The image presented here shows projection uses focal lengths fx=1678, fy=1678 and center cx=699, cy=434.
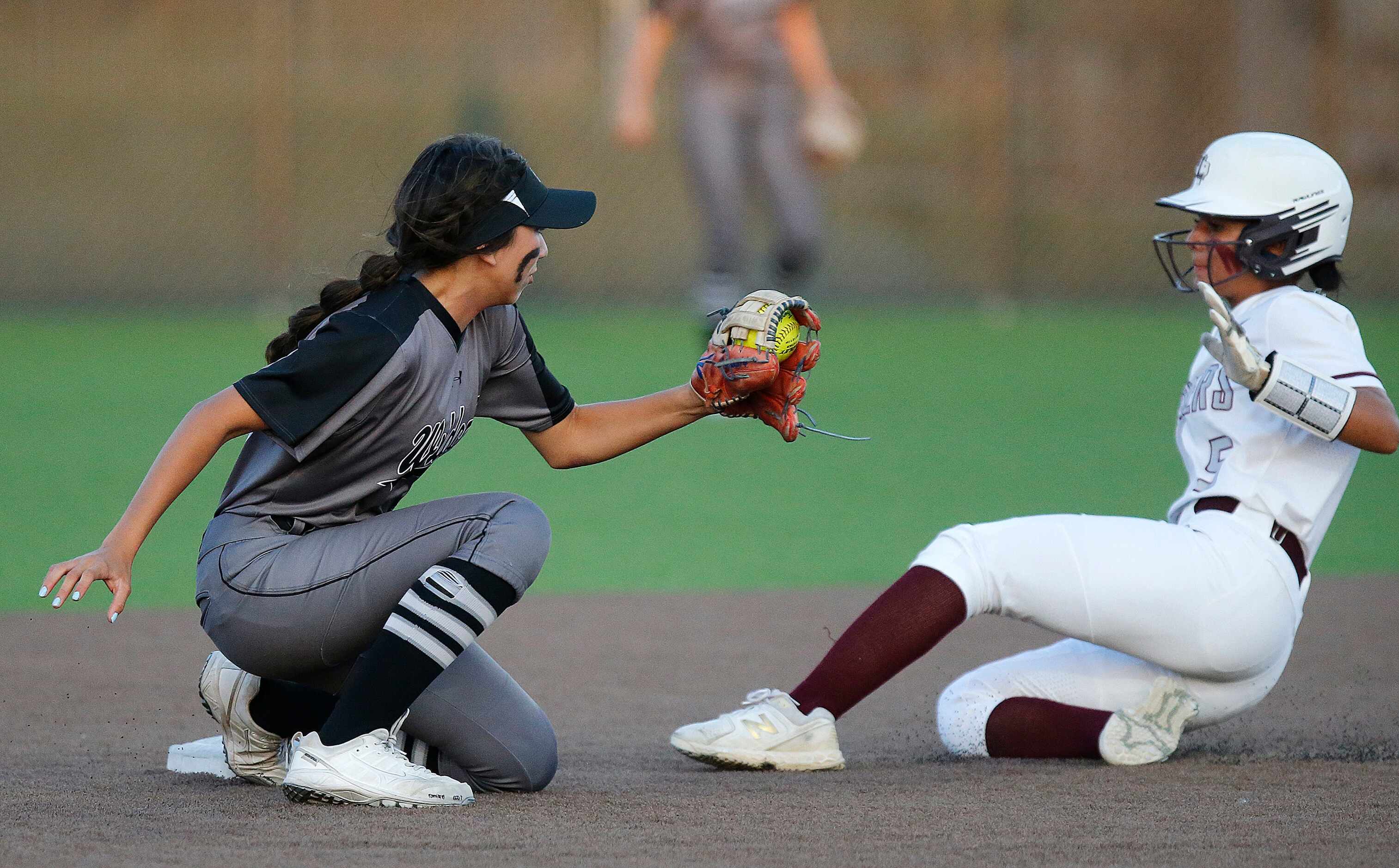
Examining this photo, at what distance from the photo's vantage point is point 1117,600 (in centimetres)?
301

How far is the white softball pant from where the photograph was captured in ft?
9.87

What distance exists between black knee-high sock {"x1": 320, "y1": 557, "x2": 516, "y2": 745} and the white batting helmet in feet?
5.02

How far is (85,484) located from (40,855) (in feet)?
13.5

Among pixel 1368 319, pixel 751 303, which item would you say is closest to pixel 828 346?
pixel 1368 319

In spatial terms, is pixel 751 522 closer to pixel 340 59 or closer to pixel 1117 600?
pixel 1117 600

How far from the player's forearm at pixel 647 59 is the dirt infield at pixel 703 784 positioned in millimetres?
5093

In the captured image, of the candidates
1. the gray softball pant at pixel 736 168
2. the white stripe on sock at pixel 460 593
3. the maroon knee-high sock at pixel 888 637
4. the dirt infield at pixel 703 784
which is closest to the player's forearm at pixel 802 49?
the gray softball pant at pixel 736 168

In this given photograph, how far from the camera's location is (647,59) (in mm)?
9156

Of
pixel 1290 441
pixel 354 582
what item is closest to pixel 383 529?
pixel 354 582

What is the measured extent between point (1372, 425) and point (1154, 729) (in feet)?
2.28

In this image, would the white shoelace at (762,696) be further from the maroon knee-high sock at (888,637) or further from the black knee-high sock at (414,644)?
the black knee-high sock at (414,644)

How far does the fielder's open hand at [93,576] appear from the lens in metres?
2.53

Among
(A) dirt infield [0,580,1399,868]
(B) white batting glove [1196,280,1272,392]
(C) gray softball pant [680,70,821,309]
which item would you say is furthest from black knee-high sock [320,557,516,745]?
(C) gray softball pant [680,70,821,309]

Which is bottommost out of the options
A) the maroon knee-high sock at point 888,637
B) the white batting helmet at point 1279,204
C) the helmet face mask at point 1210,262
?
the maroon knee-high sock at point 888,637
